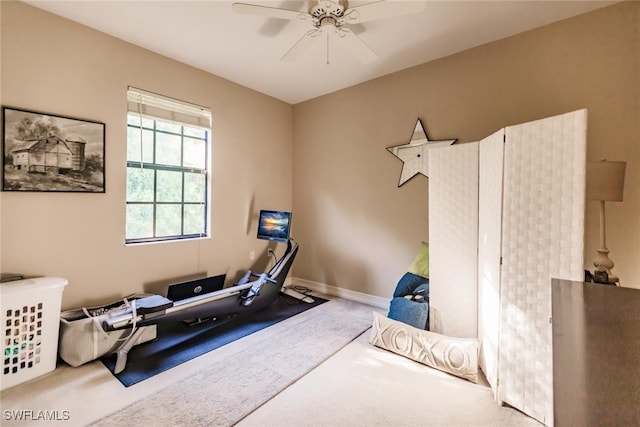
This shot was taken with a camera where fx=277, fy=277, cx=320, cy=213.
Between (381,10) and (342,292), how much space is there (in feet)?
10.5

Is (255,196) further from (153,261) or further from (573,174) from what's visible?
(573,174)

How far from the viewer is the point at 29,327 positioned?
198 cm

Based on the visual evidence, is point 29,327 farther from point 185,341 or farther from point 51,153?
point 51,153

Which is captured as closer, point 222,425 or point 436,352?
point 222,425

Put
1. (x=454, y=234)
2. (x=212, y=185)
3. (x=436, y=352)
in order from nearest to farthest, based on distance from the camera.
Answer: (x=436, y=352) < (x=454, y=234) < (x=212, y=185)

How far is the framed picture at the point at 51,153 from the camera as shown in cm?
214

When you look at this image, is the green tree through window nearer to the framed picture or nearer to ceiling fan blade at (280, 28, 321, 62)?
the framed picture

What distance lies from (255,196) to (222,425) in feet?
9.15

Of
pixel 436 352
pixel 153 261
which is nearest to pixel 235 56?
pixel 153 261

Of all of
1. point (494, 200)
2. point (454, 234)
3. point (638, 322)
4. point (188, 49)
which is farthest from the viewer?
point (188, 49)

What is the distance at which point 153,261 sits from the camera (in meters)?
2.96

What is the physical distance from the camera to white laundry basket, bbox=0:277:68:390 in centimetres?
189

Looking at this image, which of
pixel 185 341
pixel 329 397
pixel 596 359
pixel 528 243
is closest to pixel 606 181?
pixel 528 243

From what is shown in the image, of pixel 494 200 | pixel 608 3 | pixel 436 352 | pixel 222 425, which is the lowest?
pixel 222 425
